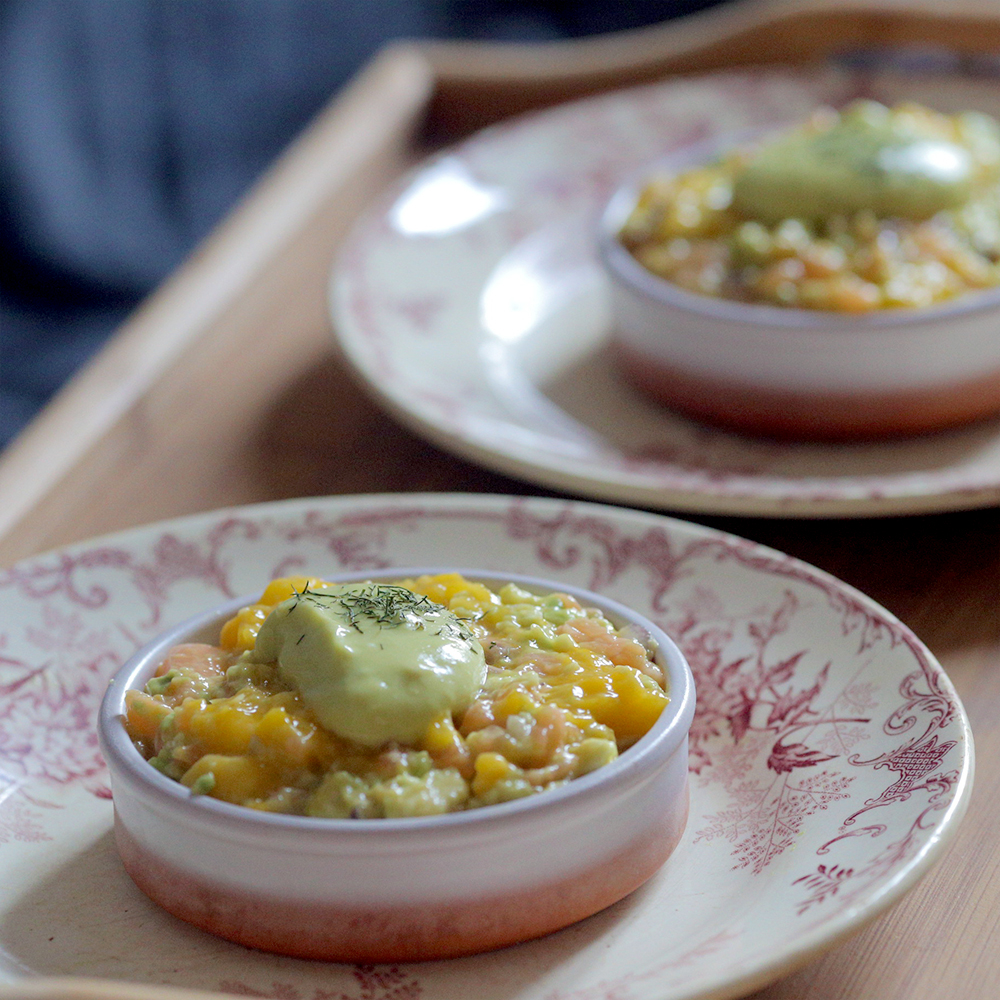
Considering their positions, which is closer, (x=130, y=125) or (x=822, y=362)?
(x=822, y=362)

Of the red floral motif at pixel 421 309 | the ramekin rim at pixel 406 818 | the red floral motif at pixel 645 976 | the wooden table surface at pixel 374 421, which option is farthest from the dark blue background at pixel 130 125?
the red floral motif at pixel 645 976

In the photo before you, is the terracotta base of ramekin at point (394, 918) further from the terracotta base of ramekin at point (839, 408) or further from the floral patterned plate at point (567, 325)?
the terracotta base of ramekin at point (839, 408)

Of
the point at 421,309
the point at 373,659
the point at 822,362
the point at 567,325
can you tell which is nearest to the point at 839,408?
the point at 822,362

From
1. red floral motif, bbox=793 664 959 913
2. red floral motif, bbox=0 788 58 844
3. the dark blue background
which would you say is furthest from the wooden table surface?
the dark blue background

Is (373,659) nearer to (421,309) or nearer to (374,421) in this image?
(374,421)

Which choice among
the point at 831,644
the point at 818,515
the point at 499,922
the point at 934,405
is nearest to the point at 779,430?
the point at 934,405

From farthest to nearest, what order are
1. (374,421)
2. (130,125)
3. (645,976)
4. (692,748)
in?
(130,125)
(374,421)
(692,748)
(645,976)

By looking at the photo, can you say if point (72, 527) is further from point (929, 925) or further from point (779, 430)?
point (929, 925)
